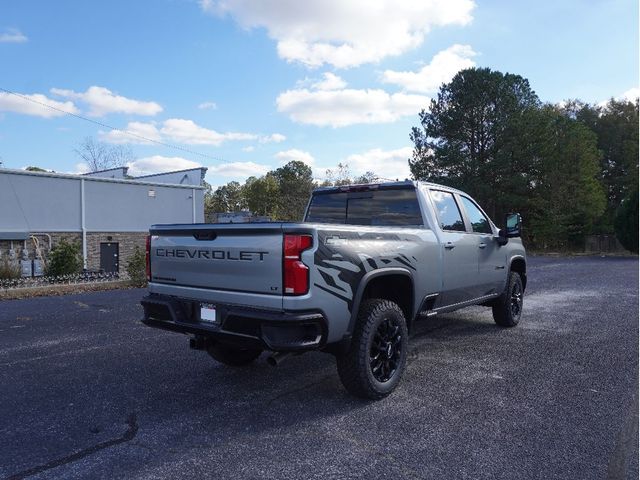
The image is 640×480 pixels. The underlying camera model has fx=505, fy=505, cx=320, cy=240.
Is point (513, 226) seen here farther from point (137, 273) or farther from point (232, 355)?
point (137, 273)

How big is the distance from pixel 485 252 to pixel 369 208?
1718 mm

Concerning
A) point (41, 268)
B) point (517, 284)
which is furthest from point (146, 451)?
point (41, 268)

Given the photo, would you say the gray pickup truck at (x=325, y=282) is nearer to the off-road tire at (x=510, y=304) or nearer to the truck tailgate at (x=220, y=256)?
the truck tailgate at (x=220, y=256)

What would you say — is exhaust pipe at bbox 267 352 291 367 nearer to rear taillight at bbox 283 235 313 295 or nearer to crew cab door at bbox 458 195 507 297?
rear taillight at bbox 283 235 313 295

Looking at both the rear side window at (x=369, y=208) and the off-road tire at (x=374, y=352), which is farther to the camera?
the rear side window at (x=369, y=208)

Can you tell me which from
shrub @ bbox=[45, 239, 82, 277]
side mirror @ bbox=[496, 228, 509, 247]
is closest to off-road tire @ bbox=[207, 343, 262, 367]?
side mirror @ bbox=[496, 228, 509, 247]

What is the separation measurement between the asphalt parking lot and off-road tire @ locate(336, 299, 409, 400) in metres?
0.18

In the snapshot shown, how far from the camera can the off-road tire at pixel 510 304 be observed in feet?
23.4

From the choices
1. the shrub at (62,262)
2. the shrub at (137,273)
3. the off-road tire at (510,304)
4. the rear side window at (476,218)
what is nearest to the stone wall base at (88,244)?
the shrub at (62,262)

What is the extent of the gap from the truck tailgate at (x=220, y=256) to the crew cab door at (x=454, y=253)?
2.32 meters

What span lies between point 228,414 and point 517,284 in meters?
5.19

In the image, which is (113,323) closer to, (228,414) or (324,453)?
(228,414)

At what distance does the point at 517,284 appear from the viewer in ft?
24.8

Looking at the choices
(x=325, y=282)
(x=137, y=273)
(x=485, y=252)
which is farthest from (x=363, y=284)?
(x=137, y=273)
